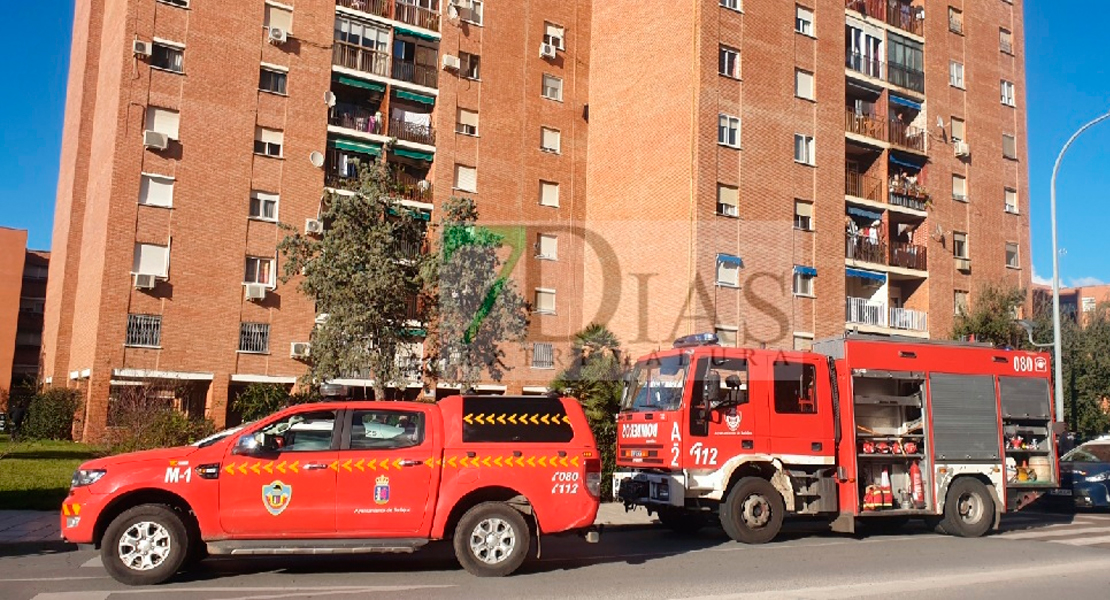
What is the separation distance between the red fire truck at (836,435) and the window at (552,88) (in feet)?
79.4

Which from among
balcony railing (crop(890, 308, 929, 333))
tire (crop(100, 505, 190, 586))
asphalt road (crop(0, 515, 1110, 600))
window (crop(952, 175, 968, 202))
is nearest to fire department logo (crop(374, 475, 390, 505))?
asphalt road (crop(0, 515, 1110, 600))

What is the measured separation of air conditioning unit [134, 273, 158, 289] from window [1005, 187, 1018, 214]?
33.7m

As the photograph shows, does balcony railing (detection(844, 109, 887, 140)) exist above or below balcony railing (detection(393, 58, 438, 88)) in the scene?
below

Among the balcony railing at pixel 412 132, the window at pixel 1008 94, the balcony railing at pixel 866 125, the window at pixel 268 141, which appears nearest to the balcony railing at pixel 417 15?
the balcony railing at pixel 412 132

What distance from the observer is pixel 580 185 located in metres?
36.4

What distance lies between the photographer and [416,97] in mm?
34094

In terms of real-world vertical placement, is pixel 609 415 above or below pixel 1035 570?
above

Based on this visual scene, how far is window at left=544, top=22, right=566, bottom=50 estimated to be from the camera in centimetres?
3647

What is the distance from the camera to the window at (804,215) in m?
32.5

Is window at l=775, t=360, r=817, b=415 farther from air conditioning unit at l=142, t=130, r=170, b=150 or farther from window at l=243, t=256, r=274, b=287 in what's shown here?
air conditioning unit at l=142, t=130, r=170, b=150

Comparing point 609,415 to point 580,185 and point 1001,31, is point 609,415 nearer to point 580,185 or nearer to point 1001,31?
point 580,185

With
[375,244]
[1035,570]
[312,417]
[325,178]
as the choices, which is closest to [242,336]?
[325,178]

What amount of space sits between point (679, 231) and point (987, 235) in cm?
1563

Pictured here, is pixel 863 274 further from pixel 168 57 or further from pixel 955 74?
pixel 168 57
